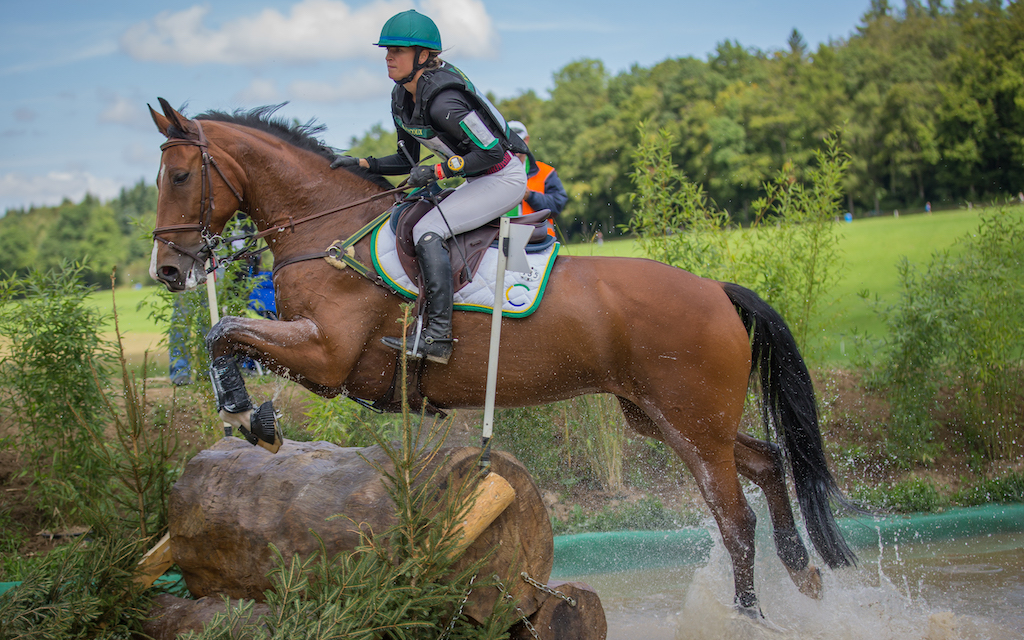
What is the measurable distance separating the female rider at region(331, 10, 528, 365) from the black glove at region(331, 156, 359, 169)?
344 mm

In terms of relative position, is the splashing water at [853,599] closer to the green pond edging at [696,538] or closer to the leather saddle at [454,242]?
the green pond edging at [696,538]

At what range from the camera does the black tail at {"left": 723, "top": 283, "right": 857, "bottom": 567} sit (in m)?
3.83

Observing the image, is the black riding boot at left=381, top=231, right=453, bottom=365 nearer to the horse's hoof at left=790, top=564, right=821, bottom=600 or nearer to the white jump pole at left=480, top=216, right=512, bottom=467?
the white jump pole at left=480, top=216, right=512, bottom=467

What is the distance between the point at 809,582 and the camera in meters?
3.78

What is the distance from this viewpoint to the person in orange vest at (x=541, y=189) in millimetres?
5562

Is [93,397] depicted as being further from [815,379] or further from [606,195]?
[606,195]

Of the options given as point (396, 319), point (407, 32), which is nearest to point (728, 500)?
point (396, 319)

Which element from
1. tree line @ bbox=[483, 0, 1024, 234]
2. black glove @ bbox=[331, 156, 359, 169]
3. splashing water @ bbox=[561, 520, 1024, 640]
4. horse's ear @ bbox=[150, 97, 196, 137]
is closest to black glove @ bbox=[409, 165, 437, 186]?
black glove @ bbox=[331, 156, 359, 169]

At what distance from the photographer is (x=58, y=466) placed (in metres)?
4.42

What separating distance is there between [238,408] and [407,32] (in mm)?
1716

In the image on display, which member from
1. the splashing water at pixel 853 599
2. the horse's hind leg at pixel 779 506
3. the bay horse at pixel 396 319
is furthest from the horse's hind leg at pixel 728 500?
the horse's hind leg at pixel 779 506

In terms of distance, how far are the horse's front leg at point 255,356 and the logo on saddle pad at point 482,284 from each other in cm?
41

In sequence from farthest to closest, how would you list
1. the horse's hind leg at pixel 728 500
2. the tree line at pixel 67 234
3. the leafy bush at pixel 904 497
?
the tree line at pixel 67 234 → the leafy bush at pixel 904 497 → the horse's hind leg at pixel 728 500

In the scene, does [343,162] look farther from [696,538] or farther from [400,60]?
[696,538]
